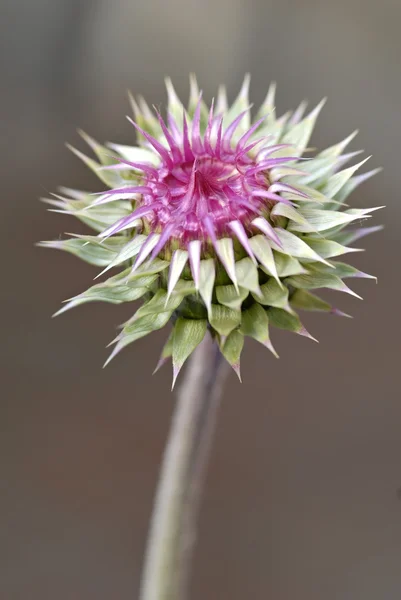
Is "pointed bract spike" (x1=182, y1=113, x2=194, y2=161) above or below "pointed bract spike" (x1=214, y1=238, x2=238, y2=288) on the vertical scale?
above

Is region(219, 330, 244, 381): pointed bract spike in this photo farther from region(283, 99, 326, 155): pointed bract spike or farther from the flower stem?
region(283, 99, 326, 155): pointed bract spike

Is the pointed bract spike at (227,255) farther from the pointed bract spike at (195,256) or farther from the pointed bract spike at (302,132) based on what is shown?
the pointed bract spike at (302,132)

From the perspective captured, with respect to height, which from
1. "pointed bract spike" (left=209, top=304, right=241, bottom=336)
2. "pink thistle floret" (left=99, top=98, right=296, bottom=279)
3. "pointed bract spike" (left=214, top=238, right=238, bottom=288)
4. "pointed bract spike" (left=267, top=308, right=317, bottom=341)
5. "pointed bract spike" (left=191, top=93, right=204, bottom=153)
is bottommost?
"pointed bract spike" (left=209, top=304, right=241, bottom=336)

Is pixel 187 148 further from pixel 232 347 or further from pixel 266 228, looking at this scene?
pixel 232 347

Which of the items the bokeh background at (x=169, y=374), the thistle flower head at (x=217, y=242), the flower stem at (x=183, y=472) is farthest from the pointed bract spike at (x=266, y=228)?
the bokeh background at (x=169, y=374)

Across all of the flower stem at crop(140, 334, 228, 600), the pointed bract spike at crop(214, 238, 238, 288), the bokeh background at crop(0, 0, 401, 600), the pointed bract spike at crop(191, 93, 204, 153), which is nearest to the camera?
the pointed bract spike at crop(214, 238, 238, 288)

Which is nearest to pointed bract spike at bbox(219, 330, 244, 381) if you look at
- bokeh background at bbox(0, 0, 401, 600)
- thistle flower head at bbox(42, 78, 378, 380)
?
thistle flower head at bbox(42, 78, 378, 380)

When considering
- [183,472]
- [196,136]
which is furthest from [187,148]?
[183,472]

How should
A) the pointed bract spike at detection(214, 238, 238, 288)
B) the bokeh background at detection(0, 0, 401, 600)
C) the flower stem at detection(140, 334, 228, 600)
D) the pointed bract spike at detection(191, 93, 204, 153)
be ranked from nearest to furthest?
the pointed bract spike at detection(214, 238, 238, 288) → the pointed bract spike at detection(191, 93, 204, 153) → the flower stem at detection(140, 334, 228, 600) → the bokeh background at detection(0, 0, 401, 600)
